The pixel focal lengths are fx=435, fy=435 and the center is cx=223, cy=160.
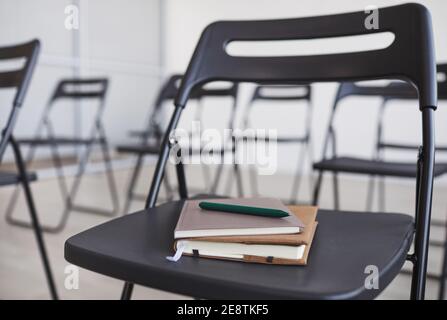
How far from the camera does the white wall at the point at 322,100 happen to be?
3553 mm

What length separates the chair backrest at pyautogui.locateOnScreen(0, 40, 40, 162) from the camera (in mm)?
1102

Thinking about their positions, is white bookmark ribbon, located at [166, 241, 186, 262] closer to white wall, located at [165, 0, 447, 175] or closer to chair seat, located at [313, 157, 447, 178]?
Answer: chair seat, located at [313, 157, 447, 178]

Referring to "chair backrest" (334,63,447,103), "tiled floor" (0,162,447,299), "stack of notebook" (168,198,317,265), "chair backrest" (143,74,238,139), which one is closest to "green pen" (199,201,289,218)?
"stack of notebook" (168,198,317,265)

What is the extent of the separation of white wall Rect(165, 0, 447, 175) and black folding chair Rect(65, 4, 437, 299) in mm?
2743

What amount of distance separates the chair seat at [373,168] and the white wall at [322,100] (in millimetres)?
2108

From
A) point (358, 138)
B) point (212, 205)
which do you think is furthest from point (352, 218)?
point (358, 138)

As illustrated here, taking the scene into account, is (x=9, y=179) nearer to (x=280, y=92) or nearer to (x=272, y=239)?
(x=272, y=239)

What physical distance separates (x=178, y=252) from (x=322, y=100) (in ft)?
12.1

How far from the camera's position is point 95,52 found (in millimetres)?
4176

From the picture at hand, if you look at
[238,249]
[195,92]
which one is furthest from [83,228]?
[238,249]

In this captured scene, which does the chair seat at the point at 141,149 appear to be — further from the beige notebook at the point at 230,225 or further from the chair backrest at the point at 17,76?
the beige notebook at the point at 230,225
